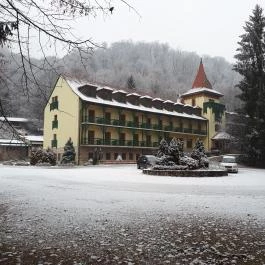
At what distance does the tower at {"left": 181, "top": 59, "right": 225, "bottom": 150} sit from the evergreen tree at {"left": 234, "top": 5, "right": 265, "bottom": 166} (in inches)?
711

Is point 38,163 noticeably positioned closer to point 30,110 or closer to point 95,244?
point 95,244

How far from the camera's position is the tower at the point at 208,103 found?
65.6 meters

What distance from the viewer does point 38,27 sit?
558cm

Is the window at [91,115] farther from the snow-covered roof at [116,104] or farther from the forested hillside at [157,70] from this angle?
the forested hillside at [157,70]

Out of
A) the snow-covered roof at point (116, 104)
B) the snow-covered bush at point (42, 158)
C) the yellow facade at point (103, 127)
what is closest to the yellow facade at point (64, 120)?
the yellow facade at point (103, 127)

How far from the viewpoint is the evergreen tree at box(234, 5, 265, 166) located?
44.1 metres

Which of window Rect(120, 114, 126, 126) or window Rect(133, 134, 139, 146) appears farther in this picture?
window Rect(133, 134, 139, 146)

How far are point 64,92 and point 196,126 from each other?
25.3 m

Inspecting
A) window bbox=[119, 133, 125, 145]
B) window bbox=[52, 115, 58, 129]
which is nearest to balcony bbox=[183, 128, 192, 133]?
window bbox=[119, 133, 125, 145]

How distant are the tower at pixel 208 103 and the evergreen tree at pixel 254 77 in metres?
18.1

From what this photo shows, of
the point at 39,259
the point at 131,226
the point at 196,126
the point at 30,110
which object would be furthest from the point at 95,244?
the point at 30,110

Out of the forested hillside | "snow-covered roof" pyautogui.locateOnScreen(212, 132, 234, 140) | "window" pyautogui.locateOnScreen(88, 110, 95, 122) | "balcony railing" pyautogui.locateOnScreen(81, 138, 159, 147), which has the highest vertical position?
the forested hillside

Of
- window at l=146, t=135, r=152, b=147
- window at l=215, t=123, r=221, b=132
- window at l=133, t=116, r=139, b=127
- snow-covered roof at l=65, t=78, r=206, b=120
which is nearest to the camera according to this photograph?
snow-covered roof at l=65, t=78, r=206, b=120

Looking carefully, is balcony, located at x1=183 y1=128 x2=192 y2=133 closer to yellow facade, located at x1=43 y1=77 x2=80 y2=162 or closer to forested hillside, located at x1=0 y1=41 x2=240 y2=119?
yellow facade, located at x1=43 y1=77 x2=80 y2=162
